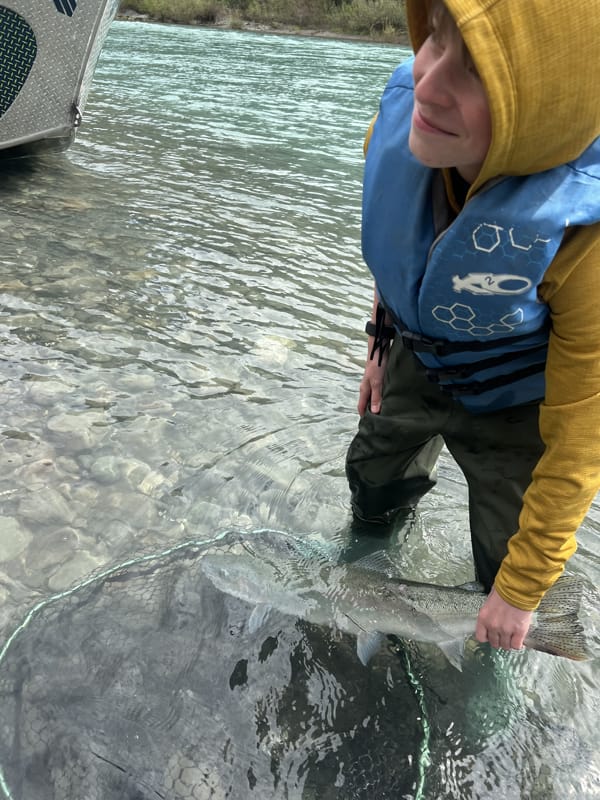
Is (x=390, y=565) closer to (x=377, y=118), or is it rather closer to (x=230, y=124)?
(x=377, y=118)

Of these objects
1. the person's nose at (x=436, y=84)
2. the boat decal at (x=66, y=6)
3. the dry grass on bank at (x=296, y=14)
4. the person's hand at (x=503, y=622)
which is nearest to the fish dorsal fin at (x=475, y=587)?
the person's hand at (x=503, y=622)

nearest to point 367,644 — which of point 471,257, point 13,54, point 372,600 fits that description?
point 372,600

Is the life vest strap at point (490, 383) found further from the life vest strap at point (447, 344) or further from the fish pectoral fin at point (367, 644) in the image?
the fish pectoral fin at point (367, 644)

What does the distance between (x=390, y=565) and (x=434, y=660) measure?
0.47 metres

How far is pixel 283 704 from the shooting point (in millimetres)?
2305

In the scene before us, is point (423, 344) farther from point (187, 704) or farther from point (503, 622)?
point (187, 704)

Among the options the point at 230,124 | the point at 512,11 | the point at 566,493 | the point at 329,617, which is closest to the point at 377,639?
the point at 329,617

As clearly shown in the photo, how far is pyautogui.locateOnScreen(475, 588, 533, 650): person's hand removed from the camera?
6.12 ft

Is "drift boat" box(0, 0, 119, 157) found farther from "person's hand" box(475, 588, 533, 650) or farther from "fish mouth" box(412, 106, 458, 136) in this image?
"person's hand" box(475, 588, 533, 650)

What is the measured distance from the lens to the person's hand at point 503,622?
1.86 m

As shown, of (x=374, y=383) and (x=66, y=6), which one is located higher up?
(x=66, y=6)

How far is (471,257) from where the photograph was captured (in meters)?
1.75

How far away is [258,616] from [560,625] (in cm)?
112

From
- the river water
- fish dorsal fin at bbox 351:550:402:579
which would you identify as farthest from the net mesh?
fish dorsal fin at bbox 351:550:402:579
